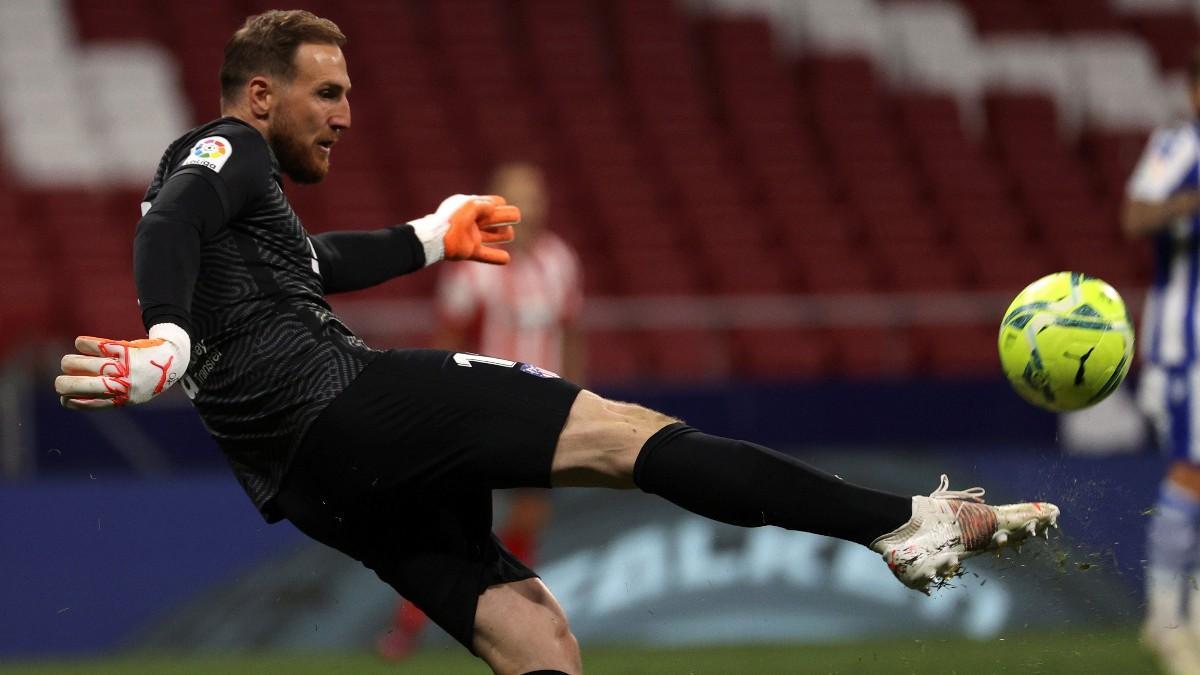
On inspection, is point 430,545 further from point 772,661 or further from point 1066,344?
point 772,661

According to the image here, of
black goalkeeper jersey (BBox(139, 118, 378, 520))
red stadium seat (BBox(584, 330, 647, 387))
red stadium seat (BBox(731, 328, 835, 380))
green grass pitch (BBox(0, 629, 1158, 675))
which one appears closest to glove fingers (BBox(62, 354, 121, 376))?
black goalkeeper jersey (BBox(139, 118, 378, 520))

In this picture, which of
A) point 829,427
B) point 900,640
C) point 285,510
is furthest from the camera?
point 829,427

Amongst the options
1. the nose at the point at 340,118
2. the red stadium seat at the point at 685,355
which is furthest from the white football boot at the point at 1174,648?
the red stadium seat at the point at 685,355

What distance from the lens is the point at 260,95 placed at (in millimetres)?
3541

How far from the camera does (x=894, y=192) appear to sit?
463 inches

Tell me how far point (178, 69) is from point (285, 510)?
8669 mm

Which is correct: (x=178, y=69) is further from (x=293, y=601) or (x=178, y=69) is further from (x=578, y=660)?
(x=578, y=660)

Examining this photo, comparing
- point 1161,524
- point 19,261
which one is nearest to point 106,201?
point 19,261

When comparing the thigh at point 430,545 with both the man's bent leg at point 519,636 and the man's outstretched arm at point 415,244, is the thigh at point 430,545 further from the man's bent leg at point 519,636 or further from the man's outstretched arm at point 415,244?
the man's outstretched arm at point 415,244

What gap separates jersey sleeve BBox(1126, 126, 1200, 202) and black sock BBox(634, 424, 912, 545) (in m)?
2.75

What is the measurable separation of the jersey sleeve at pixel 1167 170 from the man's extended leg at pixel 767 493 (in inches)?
103

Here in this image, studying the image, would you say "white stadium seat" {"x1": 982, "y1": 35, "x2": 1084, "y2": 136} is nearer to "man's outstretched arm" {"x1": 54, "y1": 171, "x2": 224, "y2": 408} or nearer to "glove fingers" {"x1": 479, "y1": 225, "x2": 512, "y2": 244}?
"glove fingers" {"x1": 479, "y1": 225, "x2": 512, "y2": 244}

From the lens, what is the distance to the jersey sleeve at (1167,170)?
562cm

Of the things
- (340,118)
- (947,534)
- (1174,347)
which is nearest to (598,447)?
(947,534)
